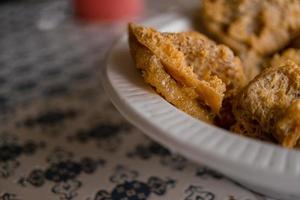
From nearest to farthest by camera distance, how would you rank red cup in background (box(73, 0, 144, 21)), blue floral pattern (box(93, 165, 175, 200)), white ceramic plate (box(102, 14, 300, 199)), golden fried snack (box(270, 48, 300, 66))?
white ceramic plate (box(102, 14, 300, 199)) → blue floral pattern (box(93, 165, 175, 200)) → golden fried snack (box(270, 48, 300, 66)) → red cup in background (box(73, 0, 144, 21))

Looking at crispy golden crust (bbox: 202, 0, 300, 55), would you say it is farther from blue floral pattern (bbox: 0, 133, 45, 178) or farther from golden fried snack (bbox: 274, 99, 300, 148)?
blue floral pattern (bbox: 0, 133, 45, 178)

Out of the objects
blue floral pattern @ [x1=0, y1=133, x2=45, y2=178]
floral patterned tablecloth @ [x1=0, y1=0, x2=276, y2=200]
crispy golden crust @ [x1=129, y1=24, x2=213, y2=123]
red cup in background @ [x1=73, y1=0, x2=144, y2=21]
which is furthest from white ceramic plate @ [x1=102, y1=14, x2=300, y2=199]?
red cup in background @ [x1=73, y1=0, x2=144, y2=21]

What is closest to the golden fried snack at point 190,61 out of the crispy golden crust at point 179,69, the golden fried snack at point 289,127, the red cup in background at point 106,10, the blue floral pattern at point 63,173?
the crispy golden crust at point 179,69

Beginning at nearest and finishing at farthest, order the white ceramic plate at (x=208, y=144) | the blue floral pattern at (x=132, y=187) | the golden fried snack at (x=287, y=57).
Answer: the white ceramic plate at (x=208, y=144)
the blue floral pattern at (x=132, y=187)
the golden fried snack at (x=287, y=57)

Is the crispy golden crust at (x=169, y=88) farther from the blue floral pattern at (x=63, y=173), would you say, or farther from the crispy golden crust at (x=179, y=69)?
the blue floral pattern at (x=63, y=173)

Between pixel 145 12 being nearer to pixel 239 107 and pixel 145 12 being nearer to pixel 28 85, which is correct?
pixel 28 85

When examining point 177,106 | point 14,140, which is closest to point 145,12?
point 14,140
